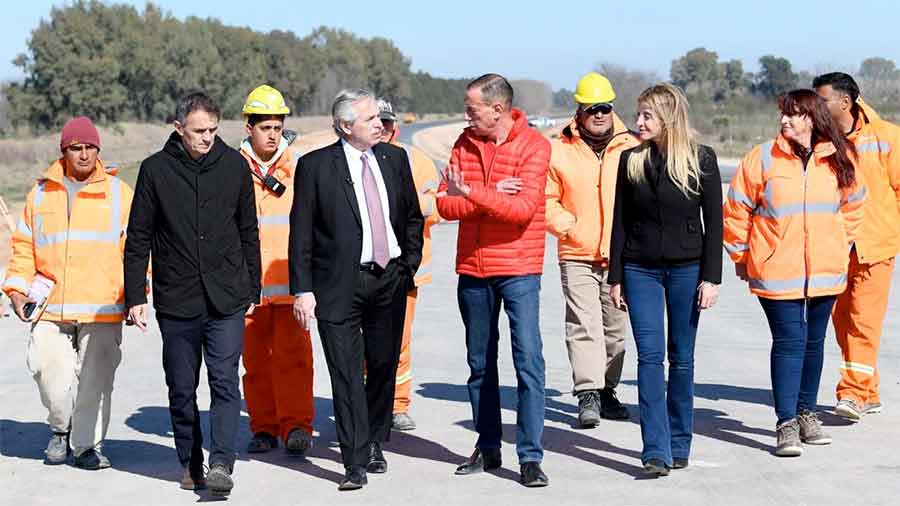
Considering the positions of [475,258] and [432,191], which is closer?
[475,258]

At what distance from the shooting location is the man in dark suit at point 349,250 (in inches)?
312

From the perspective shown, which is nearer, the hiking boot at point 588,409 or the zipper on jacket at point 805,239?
the zipper on jacket at point 805,239

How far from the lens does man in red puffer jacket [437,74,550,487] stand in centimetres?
780

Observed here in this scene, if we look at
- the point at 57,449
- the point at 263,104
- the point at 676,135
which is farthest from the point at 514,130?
the point at 57,449

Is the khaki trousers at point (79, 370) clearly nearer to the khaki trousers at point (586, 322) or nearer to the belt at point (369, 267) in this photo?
the belt at point (369, 267)

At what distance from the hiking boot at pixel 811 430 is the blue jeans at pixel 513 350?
1704 mm

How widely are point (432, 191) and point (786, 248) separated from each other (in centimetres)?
234

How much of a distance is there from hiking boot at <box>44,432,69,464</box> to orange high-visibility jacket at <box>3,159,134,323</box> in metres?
0.72

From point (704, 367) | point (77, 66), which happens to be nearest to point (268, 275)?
point (704, 367)

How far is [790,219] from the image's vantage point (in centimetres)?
844

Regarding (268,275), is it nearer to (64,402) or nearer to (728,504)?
(64,402)

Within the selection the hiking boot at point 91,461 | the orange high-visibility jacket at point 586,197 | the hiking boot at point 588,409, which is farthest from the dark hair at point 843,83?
the hiking boot at point 91,461

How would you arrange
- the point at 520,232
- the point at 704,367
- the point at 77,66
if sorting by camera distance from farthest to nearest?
the point at 77,66 < the point at 704,367 < the point at 520,232

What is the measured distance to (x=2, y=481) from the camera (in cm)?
820
